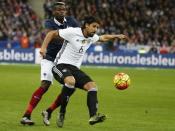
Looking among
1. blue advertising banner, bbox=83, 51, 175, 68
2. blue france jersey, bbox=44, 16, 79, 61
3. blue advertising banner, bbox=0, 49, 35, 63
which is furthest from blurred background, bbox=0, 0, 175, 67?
blue france jersey, bbox=44, 16, 79, 61

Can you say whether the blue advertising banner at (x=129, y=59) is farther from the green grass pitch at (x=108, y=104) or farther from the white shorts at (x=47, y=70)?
the white shorts at (x=47, y=70)

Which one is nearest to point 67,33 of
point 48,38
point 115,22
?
point 48,38

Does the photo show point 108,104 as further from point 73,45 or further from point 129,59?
point 129,59

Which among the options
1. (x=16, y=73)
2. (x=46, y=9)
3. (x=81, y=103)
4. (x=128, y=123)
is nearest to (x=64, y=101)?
(x=128, y=123)

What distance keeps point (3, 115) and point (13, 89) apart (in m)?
7.45

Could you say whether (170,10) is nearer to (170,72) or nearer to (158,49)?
(158,49)

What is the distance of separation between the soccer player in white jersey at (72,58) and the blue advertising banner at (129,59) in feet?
73.3

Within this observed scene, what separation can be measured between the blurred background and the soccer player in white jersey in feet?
77.7

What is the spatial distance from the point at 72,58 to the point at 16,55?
2332 centimetres

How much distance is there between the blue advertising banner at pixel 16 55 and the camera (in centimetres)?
3412

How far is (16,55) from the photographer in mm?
34188

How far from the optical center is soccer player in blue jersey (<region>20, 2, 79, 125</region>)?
449 inches

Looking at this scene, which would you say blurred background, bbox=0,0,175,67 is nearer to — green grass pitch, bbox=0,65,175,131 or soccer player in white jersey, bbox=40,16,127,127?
green grass pitch, bbox=0,65,175,131

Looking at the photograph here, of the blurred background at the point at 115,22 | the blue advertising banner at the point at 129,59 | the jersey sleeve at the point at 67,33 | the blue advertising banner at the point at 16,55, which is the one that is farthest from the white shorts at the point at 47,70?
the blurred background at the point at 115,22
